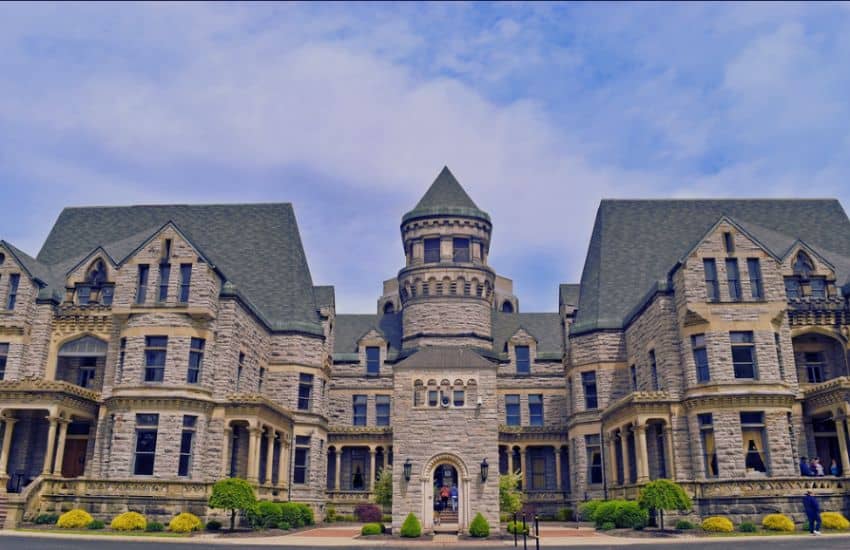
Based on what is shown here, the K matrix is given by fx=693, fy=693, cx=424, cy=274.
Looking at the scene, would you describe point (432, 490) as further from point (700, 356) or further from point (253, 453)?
point (700, 356)

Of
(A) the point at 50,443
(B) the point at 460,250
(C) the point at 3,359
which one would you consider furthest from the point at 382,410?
(C) the point at 3,359

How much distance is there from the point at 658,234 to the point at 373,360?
75.2 feet

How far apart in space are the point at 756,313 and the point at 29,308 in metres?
39.1

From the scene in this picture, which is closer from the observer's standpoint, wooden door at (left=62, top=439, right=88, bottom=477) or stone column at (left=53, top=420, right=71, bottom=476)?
stone column at (left=53, top=420, right=71, bottom=476)

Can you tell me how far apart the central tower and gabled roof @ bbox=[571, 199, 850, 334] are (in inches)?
313

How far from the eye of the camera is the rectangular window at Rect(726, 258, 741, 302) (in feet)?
116

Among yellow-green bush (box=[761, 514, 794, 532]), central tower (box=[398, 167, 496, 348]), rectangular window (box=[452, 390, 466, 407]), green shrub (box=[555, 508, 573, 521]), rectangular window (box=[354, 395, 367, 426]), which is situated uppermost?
central tower (box=[398, 167, 496, 348])

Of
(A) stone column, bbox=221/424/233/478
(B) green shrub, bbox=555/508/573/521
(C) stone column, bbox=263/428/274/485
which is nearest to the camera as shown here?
(A) stone column, bbox=221/424/233/478

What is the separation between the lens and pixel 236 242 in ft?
161

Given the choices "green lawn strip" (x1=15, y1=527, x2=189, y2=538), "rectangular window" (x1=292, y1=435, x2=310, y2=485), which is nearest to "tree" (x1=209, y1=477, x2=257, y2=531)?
"green lawn strip" (x1=15, y1=527, x2=189, y2=538)

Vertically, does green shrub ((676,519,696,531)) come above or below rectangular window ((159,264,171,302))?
below

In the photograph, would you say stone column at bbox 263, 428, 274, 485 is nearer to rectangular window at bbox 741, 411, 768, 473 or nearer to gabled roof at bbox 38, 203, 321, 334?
gabled roof at bbox 38, 203, 321, 334

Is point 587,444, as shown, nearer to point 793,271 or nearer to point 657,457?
point 657,457

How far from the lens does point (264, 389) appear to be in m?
44.5
